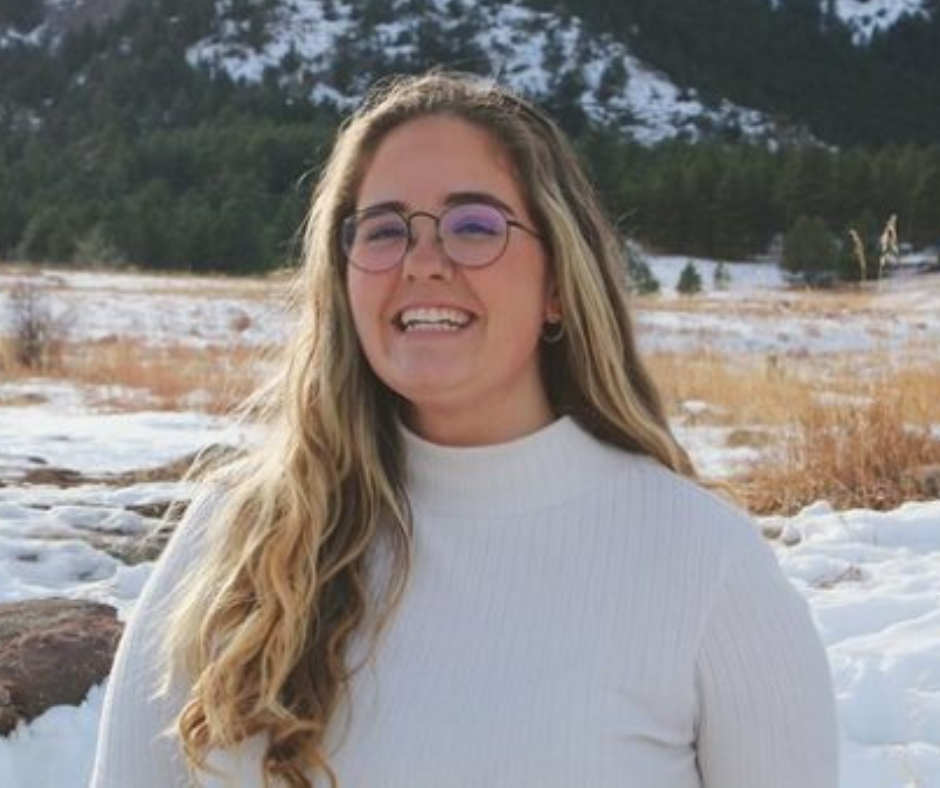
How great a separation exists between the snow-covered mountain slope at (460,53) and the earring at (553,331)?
90.8 meters

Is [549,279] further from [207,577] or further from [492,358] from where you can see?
[207,577]

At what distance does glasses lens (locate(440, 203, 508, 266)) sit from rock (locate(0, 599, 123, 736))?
1859 mm

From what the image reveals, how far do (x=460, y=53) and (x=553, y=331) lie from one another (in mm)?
96248

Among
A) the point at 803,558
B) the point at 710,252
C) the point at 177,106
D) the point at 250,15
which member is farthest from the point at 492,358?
the point at 250,15

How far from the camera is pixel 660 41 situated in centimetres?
10312

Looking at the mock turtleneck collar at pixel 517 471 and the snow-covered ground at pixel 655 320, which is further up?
the mock turtleneck collar at pixel 517 471

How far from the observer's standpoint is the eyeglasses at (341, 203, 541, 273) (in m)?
1.71

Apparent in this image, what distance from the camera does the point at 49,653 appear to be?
10.7ft

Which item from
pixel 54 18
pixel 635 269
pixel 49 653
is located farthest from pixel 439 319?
pixel 54 18

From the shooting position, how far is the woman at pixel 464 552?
158cm

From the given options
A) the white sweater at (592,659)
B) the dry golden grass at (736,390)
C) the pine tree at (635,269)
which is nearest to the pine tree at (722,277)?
the dry golden grass at (736,390)

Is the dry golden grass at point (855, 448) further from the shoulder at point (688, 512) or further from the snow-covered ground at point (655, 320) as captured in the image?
the snow-covered ground at point (655, 320)

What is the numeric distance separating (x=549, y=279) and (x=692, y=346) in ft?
46.0

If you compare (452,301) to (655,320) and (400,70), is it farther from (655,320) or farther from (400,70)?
(400,70)
